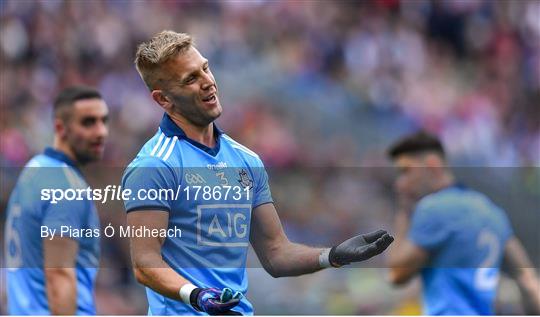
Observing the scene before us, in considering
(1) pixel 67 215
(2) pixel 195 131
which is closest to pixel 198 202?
(2) pixel 195 131

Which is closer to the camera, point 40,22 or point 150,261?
point 150,261

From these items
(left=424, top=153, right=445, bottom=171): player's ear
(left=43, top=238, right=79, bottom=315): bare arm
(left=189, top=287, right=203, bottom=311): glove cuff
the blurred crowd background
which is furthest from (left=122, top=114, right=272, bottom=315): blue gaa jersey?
the blurred crowd background

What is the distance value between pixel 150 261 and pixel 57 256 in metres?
1.53

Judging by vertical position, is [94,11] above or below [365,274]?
above

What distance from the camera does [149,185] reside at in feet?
16.7

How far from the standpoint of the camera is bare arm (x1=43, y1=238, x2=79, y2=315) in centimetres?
639

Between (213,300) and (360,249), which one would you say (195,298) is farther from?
(360,249)

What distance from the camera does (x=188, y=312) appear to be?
16.3 ft

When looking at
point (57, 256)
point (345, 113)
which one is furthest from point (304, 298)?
point (57, 256)

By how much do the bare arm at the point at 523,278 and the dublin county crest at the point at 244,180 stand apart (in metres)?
2.35

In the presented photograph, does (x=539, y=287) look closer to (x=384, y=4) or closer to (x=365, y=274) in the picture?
(x=365, y=274)

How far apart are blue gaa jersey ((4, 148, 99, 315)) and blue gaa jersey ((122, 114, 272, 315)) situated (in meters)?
1.26

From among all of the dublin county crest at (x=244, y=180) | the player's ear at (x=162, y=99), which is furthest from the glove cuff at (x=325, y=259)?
the player's ear at (x=162, y=99)

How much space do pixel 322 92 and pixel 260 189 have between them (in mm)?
4262
